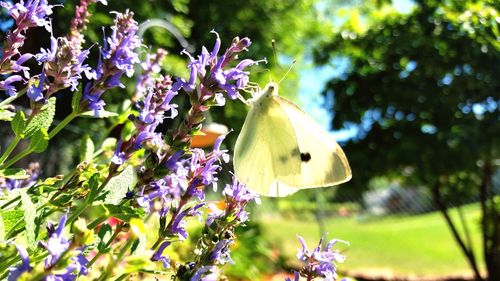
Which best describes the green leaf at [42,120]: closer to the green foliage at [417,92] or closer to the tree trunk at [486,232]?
the green foliage at [417,92]

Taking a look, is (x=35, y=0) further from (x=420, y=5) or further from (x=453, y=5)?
(x=420, y=5)

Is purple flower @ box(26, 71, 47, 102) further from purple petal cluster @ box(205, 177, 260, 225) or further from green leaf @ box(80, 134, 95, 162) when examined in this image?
purple petal cluster @ box(205, 177, 260, 225)

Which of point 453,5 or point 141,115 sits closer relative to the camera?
point 141,115

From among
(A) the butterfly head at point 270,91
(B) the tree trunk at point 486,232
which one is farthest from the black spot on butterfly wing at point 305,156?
(B) the tree trunk at point 486,232

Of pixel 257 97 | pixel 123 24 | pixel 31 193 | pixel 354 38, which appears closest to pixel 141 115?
pixel 123 24

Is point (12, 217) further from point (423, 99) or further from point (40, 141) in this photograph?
point (423, 99)
